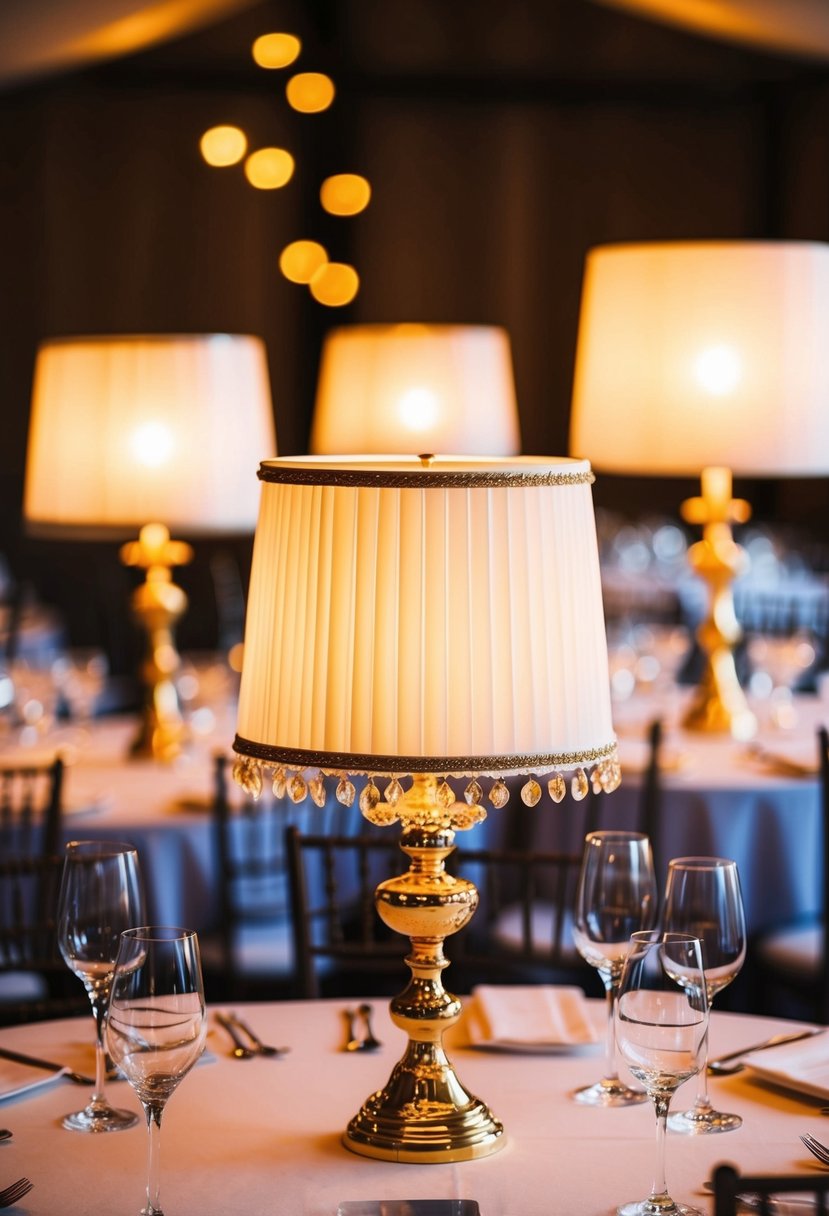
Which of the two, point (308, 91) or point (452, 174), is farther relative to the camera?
point (452, 174)

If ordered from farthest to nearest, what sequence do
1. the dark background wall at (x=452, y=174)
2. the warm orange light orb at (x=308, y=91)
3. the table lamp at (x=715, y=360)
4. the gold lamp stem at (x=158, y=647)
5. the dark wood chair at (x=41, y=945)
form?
1. the warm orange light orb at (x=308, y=91)
2. the dark background wall at (x=452, y=174)
3. the gold lamp stem at (x=158, y=647)
4. the table lamp at (x=715, y=360)
5. the dark wood chair at (x=41, y=945)

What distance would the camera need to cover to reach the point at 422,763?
67.2 inches

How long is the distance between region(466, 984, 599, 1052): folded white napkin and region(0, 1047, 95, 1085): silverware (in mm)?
479

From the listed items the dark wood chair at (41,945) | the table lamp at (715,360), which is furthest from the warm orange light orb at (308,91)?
the dark wood chair at (41,945)

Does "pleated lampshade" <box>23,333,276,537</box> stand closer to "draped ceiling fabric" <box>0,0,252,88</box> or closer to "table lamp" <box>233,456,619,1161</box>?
"table lamp" <box>233,456,619,1161</box>

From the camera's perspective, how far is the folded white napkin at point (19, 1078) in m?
2.01

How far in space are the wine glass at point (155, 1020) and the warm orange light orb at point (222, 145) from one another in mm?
9245

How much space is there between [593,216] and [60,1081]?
955cm

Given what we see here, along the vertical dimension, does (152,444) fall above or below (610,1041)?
above

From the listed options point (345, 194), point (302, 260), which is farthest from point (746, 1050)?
point (345, 194)

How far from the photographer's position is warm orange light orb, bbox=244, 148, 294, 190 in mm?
10586

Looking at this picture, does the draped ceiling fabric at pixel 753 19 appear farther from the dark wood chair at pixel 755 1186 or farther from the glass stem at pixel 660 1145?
the dark wood chair at pixel 755 1186

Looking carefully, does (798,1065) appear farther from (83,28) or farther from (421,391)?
(83,28)

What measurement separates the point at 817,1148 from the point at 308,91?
9.54 metres
